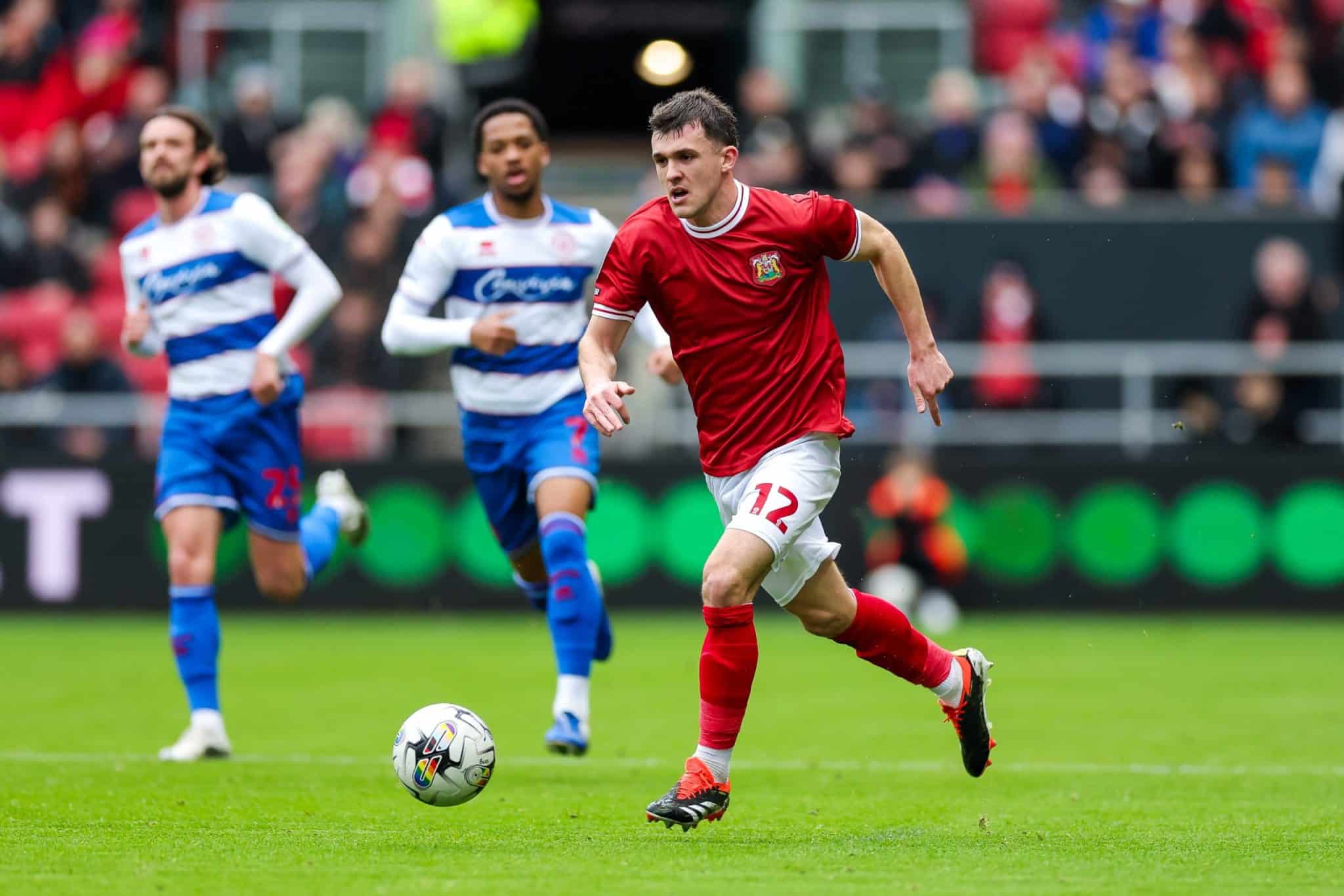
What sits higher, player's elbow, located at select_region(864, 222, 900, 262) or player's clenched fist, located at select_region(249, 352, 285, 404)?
player's elbow, located at select_region(864, 222, 900, 262)

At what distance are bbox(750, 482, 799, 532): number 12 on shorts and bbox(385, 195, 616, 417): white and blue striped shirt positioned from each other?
7.94ft

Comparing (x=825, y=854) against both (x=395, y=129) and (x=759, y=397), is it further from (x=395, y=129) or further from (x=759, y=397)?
(x=395, y=129)

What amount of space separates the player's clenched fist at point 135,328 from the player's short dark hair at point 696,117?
3195 millimetres

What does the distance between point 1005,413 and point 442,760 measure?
35.2 ft

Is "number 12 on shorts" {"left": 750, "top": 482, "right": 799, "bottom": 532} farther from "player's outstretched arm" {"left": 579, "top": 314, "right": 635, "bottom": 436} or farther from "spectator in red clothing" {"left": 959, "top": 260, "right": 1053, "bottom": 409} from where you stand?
"spectator in red clothing" {"left": 959, "top": 260, "right": 1053, "bottom": 409}

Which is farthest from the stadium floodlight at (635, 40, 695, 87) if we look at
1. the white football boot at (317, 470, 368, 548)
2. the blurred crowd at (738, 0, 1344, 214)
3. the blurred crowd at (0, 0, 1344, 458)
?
the white football boot at (317, 470, 368, 548)

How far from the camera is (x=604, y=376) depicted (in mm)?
6832

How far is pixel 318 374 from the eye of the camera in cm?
1717

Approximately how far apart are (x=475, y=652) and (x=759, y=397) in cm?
760

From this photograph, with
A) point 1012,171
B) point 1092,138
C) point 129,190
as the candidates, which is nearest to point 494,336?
point 1012,171

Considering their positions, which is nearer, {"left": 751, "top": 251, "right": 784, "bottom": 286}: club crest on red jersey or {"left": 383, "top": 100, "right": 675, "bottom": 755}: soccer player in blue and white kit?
{"left": 751, "top": 251, "right": 784, "bottom": 286}: club crest on red jersey

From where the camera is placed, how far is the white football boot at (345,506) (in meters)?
10.7

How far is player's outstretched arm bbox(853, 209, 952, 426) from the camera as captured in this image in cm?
699

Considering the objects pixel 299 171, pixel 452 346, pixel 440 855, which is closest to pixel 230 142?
pixel 299 171
